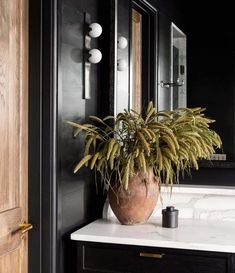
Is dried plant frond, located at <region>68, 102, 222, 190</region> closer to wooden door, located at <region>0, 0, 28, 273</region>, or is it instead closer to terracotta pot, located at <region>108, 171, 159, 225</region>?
terracotta pot, located at <region>108, 171, 159, 225</region>

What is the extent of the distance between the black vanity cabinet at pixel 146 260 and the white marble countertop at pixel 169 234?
3 centimetres

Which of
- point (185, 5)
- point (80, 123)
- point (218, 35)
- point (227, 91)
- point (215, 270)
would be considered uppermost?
point (185, 5)

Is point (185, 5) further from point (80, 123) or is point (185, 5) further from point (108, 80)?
point (80, 123)

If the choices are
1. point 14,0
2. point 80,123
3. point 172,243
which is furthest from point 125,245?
point 14,0

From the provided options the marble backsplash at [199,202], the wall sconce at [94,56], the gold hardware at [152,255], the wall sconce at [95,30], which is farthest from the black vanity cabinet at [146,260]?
the wall sconce at [95,30]

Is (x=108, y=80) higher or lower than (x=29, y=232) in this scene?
higher

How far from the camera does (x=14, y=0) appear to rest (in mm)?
1875

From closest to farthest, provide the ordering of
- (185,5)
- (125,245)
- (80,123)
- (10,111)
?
(10,111), (125,245), (80,123), (185,5)

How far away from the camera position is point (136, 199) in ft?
7.13

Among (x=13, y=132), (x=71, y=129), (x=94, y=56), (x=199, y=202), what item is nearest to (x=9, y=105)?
(x=13, y=132)

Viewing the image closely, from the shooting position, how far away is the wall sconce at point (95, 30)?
2.30m

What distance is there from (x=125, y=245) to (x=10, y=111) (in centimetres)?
70

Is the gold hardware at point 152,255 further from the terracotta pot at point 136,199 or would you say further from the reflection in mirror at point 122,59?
the reflection in mirror at point 122,59

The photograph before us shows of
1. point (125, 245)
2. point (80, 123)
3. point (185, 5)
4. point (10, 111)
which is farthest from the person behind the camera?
point (185, 5)
